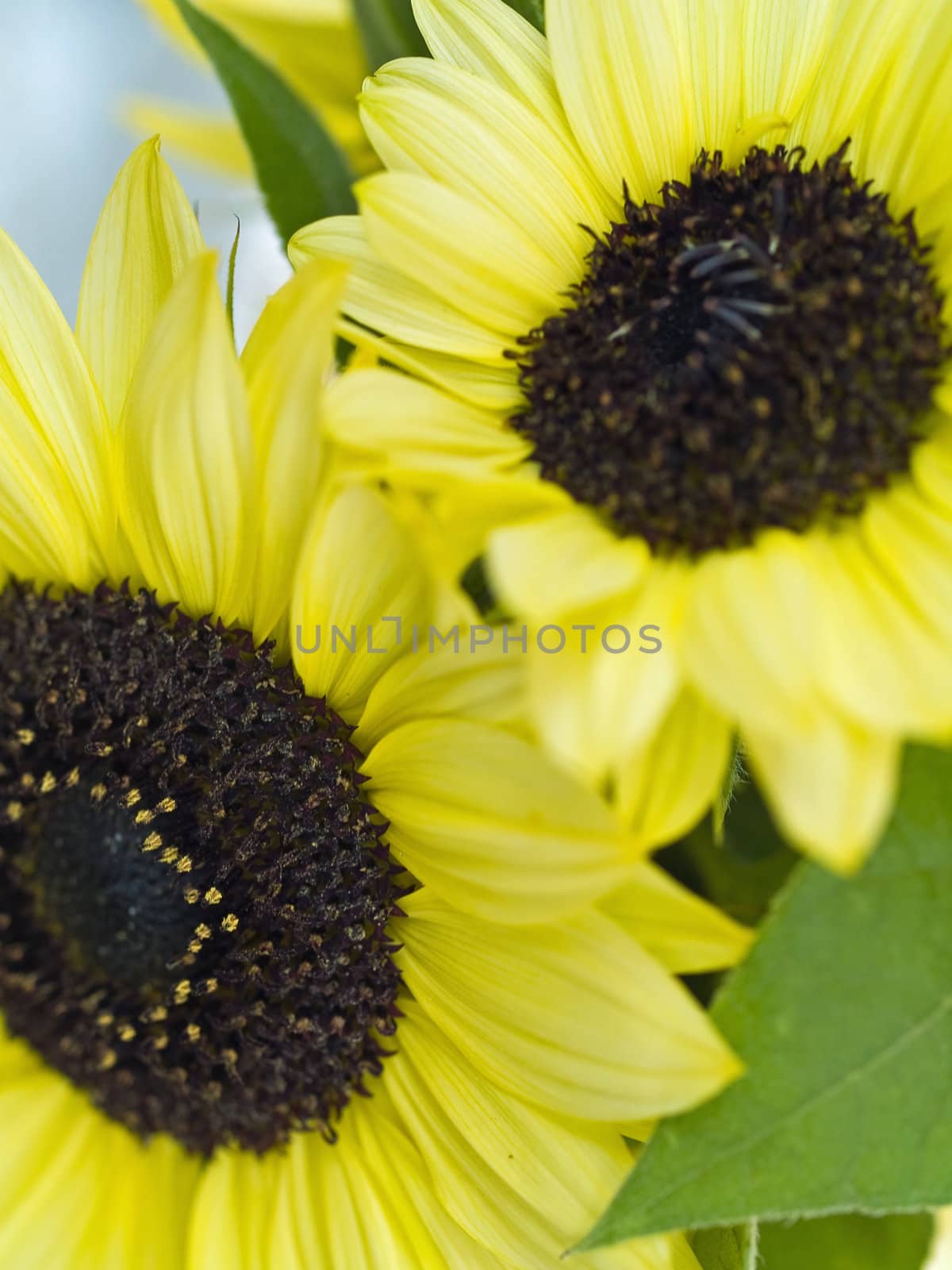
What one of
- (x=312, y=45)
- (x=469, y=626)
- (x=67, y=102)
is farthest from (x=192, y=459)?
(x=67, y=102)

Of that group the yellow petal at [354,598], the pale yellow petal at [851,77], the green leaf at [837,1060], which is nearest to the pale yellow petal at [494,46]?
the pale yellow petal at [851,77]

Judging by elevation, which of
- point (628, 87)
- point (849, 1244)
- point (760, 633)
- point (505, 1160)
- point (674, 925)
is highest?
point (628, 87)

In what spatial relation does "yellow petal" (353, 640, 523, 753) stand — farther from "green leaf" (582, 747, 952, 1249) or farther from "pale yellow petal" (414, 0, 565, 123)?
"pale yellow petal" (414, 0, 565, 123)

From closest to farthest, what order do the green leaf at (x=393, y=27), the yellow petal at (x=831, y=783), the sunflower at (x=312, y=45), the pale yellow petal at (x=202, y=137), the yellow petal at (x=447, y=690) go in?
the yellow petal at (x=831, y=783), the yellow petal at (x=447, y=690), the green leaf at (x=393, y=27), the sunflower at (x=312, y=45), the pale yellow petal at (x=202, y=137)

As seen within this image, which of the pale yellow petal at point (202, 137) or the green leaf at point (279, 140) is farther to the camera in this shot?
the pale yellow petal at point (202, 137)

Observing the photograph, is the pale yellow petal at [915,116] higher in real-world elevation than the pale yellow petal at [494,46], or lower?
lower

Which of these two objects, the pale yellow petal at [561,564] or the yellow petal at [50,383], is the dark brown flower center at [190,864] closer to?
the yellow petal at [50,383]

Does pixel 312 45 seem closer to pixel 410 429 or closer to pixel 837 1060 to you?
pixel 410 429
